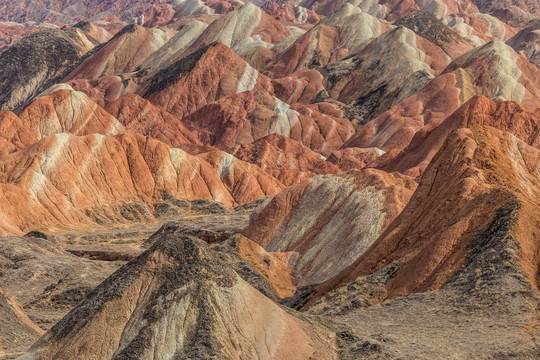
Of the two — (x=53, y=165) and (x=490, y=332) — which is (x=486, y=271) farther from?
(x=53, y=165)

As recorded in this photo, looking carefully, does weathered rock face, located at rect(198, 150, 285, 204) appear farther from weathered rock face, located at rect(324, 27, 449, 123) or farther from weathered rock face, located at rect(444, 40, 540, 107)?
weathered rock face, located at rect(444, 40, 540, 107)

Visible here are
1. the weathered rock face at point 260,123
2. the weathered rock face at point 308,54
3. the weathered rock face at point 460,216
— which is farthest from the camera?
the weathered rock face at point 308,54

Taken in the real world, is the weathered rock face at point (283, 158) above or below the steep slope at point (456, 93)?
below

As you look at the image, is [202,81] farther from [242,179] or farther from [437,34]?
[437,34]

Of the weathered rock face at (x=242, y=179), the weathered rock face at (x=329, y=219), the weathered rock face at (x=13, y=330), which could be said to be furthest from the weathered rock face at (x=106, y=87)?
the weathered rock face at (x=13, y=330)

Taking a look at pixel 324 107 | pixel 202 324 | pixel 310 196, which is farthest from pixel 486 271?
pixel 324 107

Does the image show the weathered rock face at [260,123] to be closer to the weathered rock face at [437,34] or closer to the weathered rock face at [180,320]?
the weathered rock face at [437,34]
